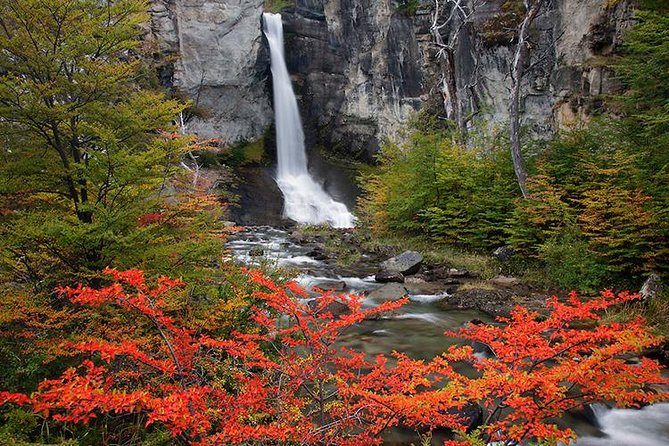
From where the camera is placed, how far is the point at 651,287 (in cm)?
727

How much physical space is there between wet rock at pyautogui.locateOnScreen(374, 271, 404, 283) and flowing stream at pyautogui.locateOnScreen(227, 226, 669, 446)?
0.25m

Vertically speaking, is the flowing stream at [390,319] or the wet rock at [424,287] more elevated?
the flowing stream at [390,319]

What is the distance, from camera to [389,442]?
3.95 m

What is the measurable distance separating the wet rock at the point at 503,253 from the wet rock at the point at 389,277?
9.98 ft

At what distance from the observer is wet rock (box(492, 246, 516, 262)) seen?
11453 mm

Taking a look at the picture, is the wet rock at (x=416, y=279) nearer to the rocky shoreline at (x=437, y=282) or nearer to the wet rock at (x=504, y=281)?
the rocky shoreline at (x=437, y=282)

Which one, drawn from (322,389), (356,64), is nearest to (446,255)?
(322,389)

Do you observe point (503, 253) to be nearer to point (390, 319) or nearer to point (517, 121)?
point (517, 121)

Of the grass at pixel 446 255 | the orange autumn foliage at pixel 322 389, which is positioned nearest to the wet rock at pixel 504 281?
the grass at pixel 446 255

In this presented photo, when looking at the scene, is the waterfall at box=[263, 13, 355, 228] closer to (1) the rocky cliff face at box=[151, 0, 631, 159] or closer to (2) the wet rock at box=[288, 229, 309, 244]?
(1) the rocky cliff face at box=[151, 0, 631, 159]

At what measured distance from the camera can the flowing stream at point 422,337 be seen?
432 cm

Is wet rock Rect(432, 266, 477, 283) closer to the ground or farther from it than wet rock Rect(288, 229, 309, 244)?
farther from it

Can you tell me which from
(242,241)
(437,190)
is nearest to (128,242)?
(437,190)

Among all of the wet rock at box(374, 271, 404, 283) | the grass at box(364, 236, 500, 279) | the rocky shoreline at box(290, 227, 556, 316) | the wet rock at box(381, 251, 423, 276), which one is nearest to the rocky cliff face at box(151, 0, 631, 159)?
the grass at box(364, 236, 500, 279)
